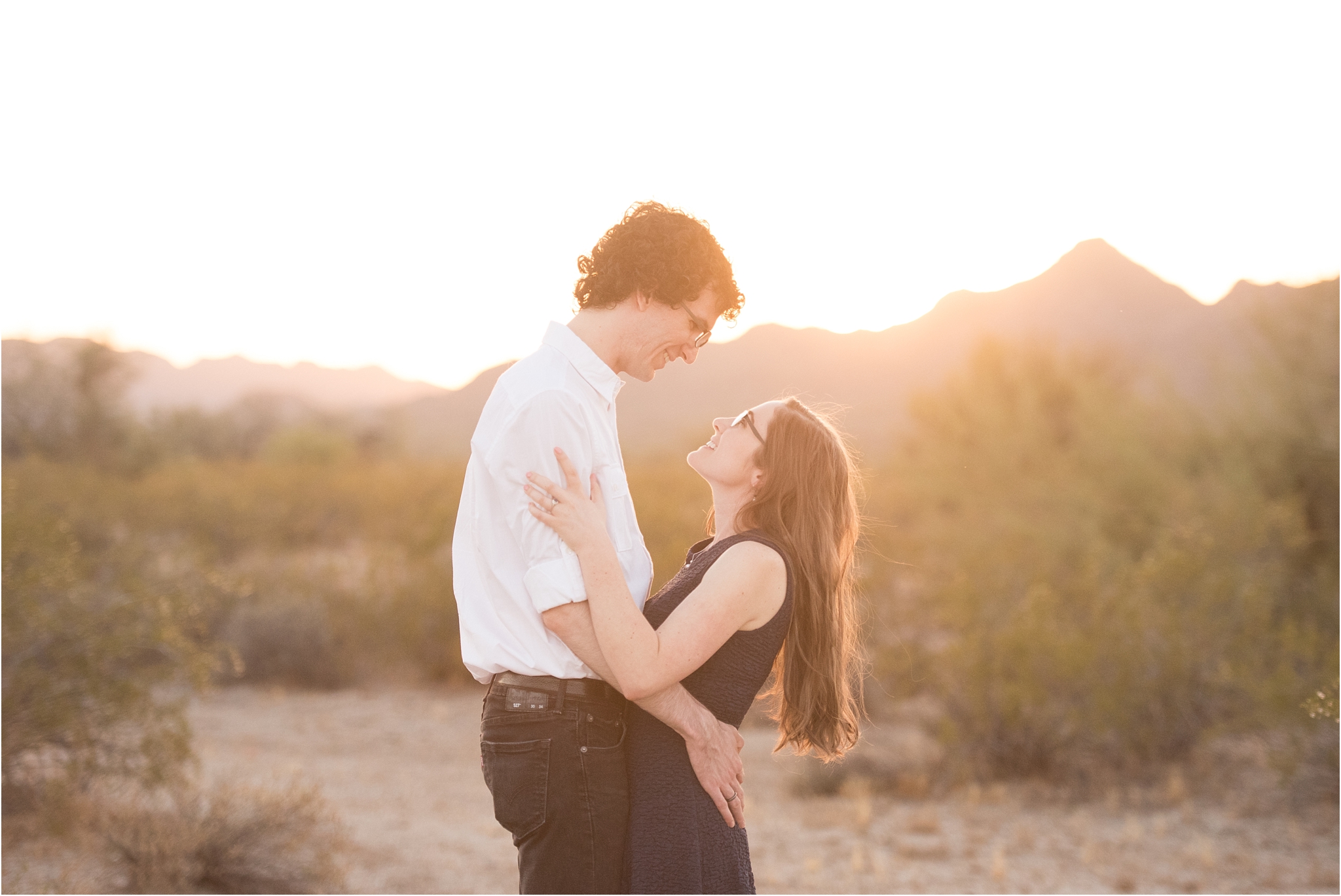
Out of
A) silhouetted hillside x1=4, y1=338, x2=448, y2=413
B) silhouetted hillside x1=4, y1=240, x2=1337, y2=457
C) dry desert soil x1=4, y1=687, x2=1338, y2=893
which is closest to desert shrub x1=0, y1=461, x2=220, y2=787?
dry desert soil x1=4, y1=687, x2=1338, y2=893

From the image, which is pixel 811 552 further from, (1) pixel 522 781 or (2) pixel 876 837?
(2) pixel 876 837

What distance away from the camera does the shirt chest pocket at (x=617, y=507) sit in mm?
2158

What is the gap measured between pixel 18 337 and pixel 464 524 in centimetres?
2568

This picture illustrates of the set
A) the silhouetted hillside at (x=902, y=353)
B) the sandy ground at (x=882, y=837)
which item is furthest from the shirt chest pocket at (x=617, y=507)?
the silhouetted hillside at (x=902, y=353)

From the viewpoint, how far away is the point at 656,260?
7.49 ft

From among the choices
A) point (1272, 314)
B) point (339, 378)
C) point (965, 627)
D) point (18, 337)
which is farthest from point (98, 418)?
point (339, 378)

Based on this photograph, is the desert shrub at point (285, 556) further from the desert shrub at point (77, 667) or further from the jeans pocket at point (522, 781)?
the jeans pocket at point (522, 781)

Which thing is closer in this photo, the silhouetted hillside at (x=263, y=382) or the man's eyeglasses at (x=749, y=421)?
the man's eyeglasses at (x=749, y=421)

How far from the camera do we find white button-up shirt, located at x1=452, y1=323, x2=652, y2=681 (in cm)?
204

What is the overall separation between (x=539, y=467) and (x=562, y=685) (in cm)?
46

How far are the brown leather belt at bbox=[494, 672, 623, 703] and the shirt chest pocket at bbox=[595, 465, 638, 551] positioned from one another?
0.30 metres

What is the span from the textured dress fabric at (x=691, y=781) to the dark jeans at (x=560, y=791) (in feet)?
0.24

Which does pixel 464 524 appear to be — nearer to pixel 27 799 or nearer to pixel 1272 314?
pixel 27 799

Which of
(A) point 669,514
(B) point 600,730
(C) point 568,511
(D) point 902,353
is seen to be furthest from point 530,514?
(D) point 902,353
